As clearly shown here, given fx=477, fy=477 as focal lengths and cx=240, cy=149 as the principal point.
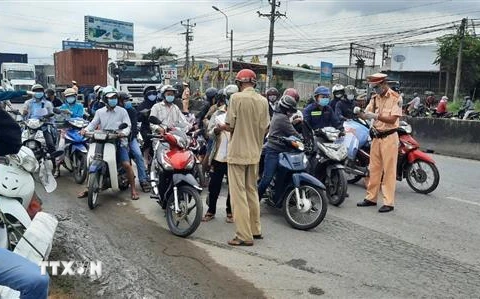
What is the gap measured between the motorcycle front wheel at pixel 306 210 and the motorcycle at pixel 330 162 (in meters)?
1.08

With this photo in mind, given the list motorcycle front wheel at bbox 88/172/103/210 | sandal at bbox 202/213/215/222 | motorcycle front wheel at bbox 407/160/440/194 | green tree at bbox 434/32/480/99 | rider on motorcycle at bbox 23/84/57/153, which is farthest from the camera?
green tree at bbox 434/32/480/99

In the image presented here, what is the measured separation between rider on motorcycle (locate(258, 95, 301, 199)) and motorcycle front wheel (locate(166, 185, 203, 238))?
992 mm

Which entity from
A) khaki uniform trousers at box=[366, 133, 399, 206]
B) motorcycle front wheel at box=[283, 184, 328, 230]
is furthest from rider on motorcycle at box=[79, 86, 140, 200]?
khaki uniform trousers at box=[366, 133, 399, 206]

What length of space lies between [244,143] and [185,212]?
1085mm

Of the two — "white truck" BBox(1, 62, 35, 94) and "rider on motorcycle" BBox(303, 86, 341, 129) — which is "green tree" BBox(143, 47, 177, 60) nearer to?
"white truck" BBox(1, 62, 35, 94)

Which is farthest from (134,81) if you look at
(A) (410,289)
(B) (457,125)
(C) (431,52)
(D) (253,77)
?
(C) (431,52)

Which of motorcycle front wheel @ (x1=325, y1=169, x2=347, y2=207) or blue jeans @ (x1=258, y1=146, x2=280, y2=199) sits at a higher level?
blue jeans @ (x1=258, y1=146, x2=280, y2=199)

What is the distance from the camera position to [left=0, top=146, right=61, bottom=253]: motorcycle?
113 inches

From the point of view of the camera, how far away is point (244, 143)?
Result: 4980 millimetres

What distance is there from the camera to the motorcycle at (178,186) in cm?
529

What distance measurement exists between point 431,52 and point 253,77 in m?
36.5

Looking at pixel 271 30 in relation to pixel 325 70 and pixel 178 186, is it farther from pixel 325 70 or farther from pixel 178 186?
pixel 178 186

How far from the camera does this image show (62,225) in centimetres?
558

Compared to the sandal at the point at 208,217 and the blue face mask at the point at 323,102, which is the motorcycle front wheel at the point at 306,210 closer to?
the sandal at the point at 208,217
